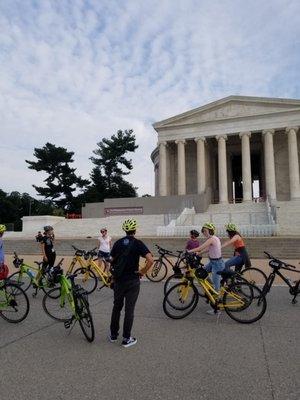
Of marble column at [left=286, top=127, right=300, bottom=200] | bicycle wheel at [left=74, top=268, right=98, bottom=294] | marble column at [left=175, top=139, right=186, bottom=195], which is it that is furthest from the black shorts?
marble column at [left=286, top=127, right=300, bottom=200]

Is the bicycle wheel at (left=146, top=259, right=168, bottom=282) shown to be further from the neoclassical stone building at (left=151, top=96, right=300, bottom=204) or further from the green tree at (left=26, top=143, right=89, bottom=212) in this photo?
the green tree at (left=26, top=143, right=89, bottom=212)

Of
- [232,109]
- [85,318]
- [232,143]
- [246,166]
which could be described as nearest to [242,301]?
[85,318]

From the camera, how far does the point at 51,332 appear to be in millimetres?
6207

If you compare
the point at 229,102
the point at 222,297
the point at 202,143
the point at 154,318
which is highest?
the point at 229,102

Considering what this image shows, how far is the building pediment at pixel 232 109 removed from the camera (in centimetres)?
4381

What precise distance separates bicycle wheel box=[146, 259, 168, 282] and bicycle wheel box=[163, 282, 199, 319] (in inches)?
197

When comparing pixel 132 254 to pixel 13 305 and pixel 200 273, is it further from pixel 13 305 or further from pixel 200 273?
pixel 13 305

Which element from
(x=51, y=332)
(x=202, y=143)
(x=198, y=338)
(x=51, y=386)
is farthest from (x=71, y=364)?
(x=202, y=143)

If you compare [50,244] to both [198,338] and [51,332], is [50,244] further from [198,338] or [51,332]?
[198,338]

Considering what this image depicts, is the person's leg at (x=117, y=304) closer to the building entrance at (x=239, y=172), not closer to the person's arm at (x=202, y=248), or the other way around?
the person's arm at (x=202, y=248)

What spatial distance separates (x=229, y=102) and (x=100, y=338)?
43819mm

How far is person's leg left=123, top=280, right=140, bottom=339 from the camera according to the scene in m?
5.48

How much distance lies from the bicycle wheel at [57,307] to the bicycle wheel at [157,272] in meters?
5.70

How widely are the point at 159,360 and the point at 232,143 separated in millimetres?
49084
